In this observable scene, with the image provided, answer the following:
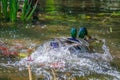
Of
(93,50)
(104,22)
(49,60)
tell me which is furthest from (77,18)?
(49,60)

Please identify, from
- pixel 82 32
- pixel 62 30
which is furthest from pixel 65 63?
pixel 62 30

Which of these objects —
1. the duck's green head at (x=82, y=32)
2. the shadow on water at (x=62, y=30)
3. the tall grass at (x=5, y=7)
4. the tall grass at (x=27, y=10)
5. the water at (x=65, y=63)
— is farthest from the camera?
the tall grass at (x=27, y=10)

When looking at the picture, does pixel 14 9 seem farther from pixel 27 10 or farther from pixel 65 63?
pixel 65 63

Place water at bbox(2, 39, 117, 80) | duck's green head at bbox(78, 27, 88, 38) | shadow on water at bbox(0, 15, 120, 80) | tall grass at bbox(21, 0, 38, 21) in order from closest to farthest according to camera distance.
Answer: water at bbox(2, 39, 117, 80), duck's green head at bbox(78, 27, 88, 38), shadow on water at bbox(0, 15, 120, 80), tall grass at bbox(21, 0, 38, 21)

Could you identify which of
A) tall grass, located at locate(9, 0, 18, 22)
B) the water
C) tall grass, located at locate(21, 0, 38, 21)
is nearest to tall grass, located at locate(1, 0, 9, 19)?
tall grass, located at locate(9, 0, 18, 22)

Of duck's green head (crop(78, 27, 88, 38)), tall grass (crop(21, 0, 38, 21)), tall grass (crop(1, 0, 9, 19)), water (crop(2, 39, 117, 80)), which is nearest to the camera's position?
water (crop(2, 39, 117, 80))

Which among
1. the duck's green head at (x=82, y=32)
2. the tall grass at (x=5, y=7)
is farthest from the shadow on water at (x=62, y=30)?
the duck's green head at (x=82, y=32)

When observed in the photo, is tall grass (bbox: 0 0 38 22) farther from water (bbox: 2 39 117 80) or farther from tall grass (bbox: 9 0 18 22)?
water (bbox: 2 39 117 80)

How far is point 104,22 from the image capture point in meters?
12.9

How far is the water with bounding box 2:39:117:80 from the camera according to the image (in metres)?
6.06

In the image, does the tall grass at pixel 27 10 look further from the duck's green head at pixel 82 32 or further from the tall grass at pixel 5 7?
the duck's green head at pixel 82 32

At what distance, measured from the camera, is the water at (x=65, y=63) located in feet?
19.9

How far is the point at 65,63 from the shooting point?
676 cm

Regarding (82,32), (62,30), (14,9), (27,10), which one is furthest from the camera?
(27,10)
